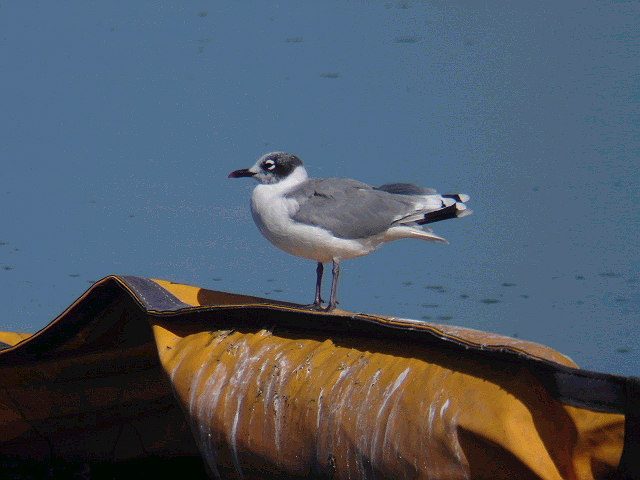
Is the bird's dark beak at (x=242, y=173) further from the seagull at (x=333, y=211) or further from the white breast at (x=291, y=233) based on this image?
the white breast at (x=291, y=233)

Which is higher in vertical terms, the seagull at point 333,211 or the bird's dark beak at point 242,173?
the bird's dark beak at point 242,173

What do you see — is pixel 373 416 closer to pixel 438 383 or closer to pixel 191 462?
pixel 438 383

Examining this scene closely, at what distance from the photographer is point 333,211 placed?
3033 millimetres

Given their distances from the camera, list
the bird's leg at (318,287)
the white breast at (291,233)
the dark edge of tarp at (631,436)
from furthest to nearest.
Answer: the bird's leg at (318,287) → the white breast at (291,233) → the dark edge of tarp at (631,436)

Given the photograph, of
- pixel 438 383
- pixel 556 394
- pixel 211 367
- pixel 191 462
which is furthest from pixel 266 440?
pixel 191 462

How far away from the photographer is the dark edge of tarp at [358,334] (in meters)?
1.39

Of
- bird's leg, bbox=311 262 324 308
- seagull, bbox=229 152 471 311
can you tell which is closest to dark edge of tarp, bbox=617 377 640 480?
seagull, bbox=229 152 471 311

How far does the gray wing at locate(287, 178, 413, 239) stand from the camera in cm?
301

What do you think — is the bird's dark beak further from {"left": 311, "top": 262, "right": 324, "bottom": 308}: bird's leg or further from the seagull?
{"left": 311, "top": 262, "right": 324, "bottom": 308}: bird's leg

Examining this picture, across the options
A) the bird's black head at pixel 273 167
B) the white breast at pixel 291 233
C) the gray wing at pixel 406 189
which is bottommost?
the white breast at pixel 291 233

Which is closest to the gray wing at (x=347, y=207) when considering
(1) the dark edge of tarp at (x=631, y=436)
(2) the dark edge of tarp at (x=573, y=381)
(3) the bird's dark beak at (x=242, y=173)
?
(3) the bird's dark beak at (x=242, y=173)

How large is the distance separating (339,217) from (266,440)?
1.19m

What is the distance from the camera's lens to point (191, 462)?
9.98 ft

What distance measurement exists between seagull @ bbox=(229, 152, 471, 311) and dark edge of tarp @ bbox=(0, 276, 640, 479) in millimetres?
623
